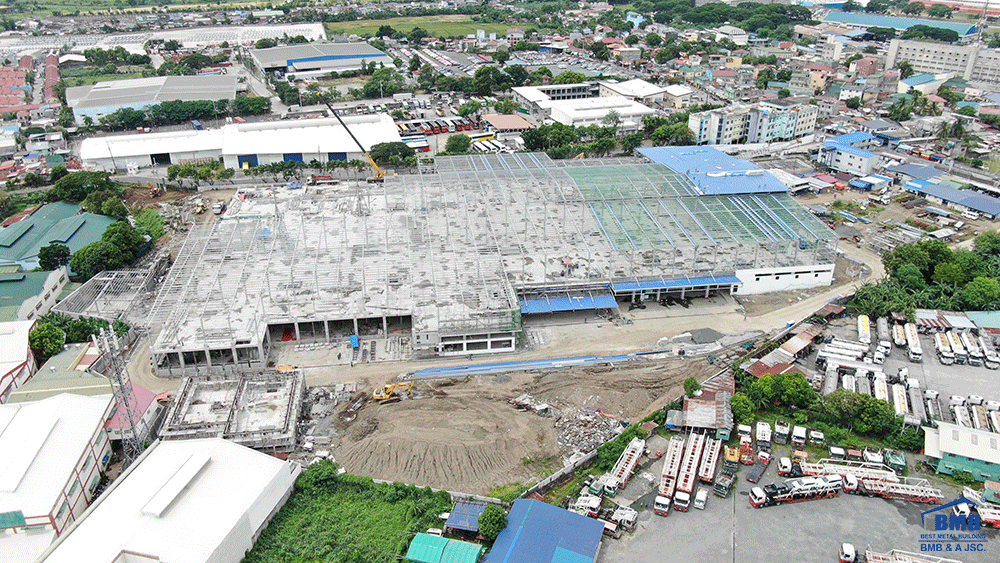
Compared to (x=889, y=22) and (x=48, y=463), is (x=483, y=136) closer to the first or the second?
(x=48, y=463)

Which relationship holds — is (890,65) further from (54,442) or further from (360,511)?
(54,442)

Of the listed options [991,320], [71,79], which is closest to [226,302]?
[991,320]

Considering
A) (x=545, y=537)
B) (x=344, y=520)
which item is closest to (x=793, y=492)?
(x=545, y=537)

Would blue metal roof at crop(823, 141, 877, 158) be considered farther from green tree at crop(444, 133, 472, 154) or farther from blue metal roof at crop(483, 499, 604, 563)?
blue metal roof at crop(483, 499, 604, 563)

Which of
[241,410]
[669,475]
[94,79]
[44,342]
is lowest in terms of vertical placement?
[669,475]

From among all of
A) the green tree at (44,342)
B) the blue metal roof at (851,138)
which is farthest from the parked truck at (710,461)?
the blue metal roof at (851,138)

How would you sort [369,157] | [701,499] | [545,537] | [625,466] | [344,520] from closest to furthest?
[545,537] → [344,520] → [701,499] → [625,466] → [369,157]

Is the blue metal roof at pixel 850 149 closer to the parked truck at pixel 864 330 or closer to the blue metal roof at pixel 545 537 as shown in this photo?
the parked truck at pixel 864 330

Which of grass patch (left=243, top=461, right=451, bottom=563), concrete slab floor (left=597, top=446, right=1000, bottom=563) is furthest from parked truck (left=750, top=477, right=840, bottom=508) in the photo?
grass patch (left=243, top=461, right=451, bottom=563)
